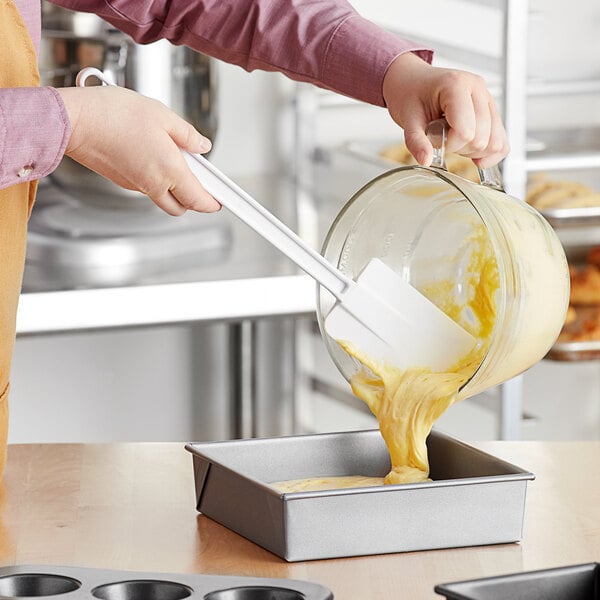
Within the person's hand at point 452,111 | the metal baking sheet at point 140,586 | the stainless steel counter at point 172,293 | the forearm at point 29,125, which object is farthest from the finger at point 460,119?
the stainless steel counter at point 172,293

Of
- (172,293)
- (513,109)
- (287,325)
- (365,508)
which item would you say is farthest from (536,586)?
A: (287,325)

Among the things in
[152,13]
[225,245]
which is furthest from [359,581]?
[225,245]

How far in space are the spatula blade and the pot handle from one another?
0.13m

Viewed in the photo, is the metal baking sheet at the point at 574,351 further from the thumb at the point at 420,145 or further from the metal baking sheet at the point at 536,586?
the metal baking sheet at the point at 536,586

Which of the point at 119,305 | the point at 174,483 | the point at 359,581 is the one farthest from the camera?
the point at 119,305

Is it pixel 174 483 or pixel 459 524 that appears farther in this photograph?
pixel 174 483

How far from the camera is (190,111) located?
7.44ft

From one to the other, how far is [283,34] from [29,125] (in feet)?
1.37

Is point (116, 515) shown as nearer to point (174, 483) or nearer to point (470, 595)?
point (174, 483)

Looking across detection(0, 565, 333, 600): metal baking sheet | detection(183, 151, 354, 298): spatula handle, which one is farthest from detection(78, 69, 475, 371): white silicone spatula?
detection(0, 565, 333, 600): metal baking sheet

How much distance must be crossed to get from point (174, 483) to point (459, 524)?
0.32 metres

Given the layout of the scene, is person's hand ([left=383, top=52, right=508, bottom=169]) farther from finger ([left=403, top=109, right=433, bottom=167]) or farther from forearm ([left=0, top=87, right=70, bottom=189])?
forearm ([left=0, top=87, right=70, bottom=189])

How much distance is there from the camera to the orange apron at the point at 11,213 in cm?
124

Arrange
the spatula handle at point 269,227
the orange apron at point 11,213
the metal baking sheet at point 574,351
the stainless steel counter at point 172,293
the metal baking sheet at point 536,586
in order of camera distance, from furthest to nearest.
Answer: the metal baking sheet at point 574,351 → the stainless steel counter at point 172,293 → the orange apron at point 11,213 → the spatula handle at point 269,227 → the metal baking sheet at point 536,586
